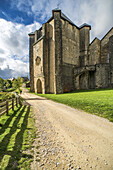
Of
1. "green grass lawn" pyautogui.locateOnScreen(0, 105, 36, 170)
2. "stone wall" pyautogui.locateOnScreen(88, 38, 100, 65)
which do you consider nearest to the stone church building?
"stone wall" pyautogui.locateOnScreen(88, 38, 100, 65)

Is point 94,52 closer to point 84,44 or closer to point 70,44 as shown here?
point 84,44

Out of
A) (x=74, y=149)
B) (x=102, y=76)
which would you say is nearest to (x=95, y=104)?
(x=74, y=149)

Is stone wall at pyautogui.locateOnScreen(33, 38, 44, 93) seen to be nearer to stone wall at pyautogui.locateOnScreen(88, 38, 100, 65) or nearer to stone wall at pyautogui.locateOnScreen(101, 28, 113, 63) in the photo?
stone wall at pyautogui.locateOnScreen(88, 38, 100, 65)

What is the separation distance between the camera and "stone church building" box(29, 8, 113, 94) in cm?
1816

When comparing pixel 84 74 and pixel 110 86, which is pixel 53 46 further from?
pixel 110 86

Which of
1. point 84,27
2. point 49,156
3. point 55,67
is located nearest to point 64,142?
point 49,156

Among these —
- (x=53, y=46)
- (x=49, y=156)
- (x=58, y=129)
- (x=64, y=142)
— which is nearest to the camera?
(x=49, y=156)

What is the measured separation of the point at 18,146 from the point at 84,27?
31037mm

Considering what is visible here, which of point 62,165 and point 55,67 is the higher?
point 55,67

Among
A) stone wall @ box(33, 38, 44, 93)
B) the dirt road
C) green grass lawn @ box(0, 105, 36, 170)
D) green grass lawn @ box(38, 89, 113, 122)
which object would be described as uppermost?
stone wall @ box(33, 38, 44, 93)

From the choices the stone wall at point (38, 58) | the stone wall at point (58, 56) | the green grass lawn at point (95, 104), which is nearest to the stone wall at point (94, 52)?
the stone wall at point (58, 56)

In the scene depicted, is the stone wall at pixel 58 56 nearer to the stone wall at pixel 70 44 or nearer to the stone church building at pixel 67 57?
the stone church building at pixel 67 57

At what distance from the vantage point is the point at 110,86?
739 inches

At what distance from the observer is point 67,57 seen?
21047mm
